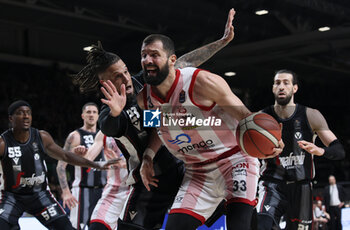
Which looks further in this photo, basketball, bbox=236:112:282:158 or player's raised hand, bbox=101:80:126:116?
player's raised hand, bbox=101:80:126:116

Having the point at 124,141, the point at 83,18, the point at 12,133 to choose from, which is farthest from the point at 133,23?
the point at 124,141

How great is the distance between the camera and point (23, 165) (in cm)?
459

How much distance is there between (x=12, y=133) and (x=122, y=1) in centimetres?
518

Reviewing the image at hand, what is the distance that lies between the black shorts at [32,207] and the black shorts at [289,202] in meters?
1.73

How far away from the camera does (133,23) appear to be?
907 centimetres

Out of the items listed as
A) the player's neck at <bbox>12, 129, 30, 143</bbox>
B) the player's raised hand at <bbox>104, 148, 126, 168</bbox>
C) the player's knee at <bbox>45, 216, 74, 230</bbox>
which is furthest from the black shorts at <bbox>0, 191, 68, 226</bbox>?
the player's raised hand at <bbox>104, 148, 126, 168</bbox>

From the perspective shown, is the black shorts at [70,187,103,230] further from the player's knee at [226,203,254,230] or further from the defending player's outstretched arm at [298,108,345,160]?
the player's knee at [226,203,254,230]

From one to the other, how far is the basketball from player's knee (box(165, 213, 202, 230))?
1.70ft

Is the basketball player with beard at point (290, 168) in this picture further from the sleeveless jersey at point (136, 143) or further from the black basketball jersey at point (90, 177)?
the black basketball jersey at point (90, 177)

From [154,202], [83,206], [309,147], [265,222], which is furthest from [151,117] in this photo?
[83,206]

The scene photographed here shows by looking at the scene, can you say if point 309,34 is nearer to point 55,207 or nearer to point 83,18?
point 83,18

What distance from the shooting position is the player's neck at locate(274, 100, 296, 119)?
4.33 m

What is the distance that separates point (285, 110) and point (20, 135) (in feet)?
8.08

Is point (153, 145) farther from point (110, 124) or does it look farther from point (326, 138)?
point (326, 138)
